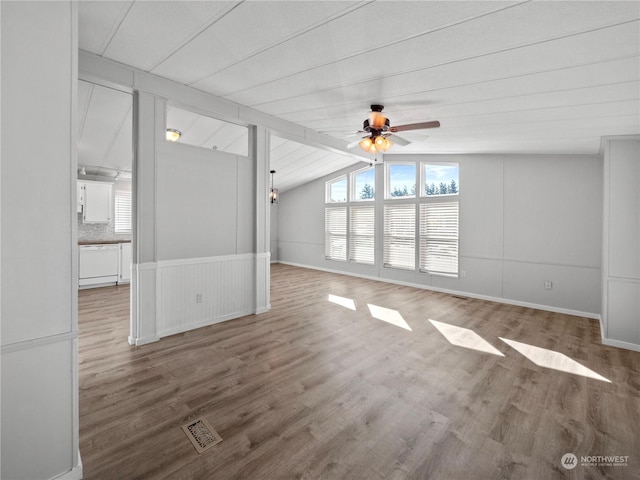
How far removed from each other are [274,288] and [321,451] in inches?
180

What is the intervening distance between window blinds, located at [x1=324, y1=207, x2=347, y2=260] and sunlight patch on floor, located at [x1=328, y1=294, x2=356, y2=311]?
9.05 feet

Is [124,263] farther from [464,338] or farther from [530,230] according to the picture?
[530,230]

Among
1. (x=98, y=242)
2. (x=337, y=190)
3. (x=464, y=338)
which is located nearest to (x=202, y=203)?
(x=464, y=338)

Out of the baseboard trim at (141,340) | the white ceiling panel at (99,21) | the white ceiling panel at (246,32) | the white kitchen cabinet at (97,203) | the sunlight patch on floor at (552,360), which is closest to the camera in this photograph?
the white ceiling panel at (246,32)

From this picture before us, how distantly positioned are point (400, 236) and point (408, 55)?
501cm

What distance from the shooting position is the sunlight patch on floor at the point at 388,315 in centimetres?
413

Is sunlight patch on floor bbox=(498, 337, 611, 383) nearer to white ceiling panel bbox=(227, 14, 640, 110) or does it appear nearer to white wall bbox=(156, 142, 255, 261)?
white ceiling panel bbox=(227, 14, 640, 110)

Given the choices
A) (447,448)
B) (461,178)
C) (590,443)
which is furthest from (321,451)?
(461,178)

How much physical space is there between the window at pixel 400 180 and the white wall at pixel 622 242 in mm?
3475

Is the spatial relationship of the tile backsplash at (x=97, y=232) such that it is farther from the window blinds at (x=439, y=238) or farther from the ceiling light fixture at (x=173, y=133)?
the window blinds at (x=439, y=238)

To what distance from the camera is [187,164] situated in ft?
12.1

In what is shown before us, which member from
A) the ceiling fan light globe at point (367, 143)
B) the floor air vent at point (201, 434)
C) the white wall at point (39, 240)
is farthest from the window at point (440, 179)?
the white wall at point (39, 240)

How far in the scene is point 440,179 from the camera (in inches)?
249

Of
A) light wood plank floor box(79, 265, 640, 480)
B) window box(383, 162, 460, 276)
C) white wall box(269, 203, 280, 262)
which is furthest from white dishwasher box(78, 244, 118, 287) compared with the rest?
window box(383, 162, 460, 276)
